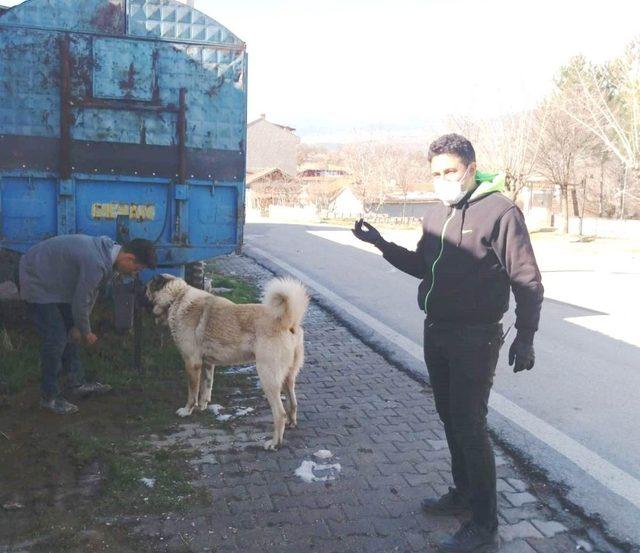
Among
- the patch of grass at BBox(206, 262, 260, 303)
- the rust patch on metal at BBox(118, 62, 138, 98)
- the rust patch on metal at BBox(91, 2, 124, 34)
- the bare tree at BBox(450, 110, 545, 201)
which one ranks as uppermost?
the bare tree at BBox(450, 110, 545, 201)

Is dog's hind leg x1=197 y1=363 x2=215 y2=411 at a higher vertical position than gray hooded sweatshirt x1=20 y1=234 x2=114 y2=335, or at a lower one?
lower

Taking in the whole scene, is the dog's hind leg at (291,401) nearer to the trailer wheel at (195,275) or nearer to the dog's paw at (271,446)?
the dog's paw at (271,446)

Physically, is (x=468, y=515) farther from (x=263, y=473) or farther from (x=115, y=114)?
(x=115, y=114)

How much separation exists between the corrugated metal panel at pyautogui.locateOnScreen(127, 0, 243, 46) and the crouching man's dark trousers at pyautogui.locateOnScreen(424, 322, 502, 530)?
5.01 meters

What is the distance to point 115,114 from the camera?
22.6ft

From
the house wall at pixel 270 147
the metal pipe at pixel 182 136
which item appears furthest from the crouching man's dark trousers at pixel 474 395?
the house wall at pixel 270 147

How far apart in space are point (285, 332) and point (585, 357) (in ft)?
15.5

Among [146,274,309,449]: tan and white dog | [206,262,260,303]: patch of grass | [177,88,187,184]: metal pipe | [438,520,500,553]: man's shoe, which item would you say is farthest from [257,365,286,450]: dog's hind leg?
[206,262,260,303]: patch of grass

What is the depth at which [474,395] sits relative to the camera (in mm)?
3352

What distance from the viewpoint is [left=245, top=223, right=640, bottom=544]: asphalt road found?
4363 mm

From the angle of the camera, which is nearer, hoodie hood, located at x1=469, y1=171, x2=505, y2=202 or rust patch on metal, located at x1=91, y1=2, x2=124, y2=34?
hoodie hood, located at x1=469, y1=171, x2=505, y2=202

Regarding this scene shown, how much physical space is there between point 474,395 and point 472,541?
2.59 ft

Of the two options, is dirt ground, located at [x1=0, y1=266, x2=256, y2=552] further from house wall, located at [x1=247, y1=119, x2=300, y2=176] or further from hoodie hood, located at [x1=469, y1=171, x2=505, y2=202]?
house wall, located at [x1=247, y1=119, x2=300, y2=176]

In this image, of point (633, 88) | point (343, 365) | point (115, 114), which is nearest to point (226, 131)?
point (115, 114)
